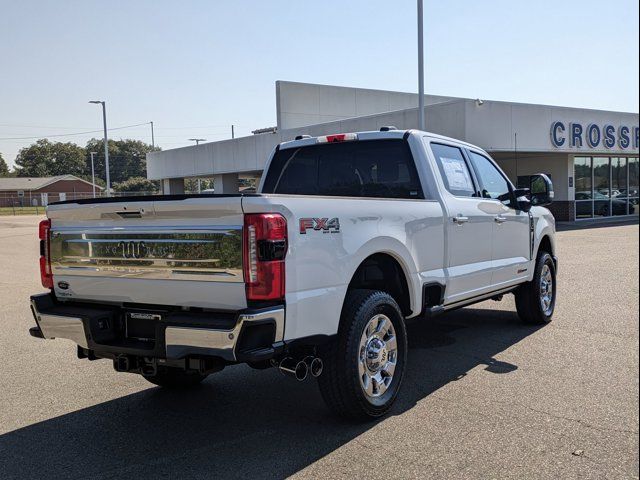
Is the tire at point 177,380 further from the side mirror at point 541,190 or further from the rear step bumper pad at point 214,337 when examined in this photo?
the side mirror at point 541,190

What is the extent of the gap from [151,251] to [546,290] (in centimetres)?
521

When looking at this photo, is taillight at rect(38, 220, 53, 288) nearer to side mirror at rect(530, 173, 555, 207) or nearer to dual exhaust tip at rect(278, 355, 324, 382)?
dual exhaust tip at rect(278, 355, 324, 382)

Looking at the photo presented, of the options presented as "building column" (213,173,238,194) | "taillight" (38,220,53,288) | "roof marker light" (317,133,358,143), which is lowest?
"taillight" (38,220,53,288)

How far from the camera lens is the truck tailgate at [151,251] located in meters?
3.46

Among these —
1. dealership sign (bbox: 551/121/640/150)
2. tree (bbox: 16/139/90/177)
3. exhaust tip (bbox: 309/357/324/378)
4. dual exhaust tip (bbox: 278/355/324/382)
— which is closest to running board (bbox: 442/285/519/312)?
exhaust tip (bbox: 309/357/324/378)

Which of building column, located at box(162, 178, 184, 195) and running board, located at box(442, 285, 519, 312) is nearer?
running board, located at box(442, 285, 519, 312)

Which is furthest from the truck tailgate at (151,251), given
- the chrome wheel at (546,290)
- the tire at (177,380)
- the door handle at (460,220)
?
the chrome wheel at (546,290)

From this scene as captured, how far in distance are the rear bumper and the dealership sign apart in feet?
76.6

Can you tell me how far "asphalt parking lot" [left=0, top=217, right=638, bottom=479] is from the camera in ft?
11.6

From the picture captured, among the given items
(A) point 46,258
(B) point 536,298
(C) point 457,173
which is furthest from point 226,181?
(A) point 46,258

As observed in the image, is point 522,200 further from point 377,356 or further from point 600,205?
point 600,205

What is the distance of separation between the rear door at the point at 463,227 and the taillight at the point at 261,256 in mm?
2241

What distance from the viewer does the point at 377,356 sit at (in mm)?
4270

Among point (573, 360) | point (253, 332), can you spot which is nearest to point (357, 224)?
point (253, 332)
